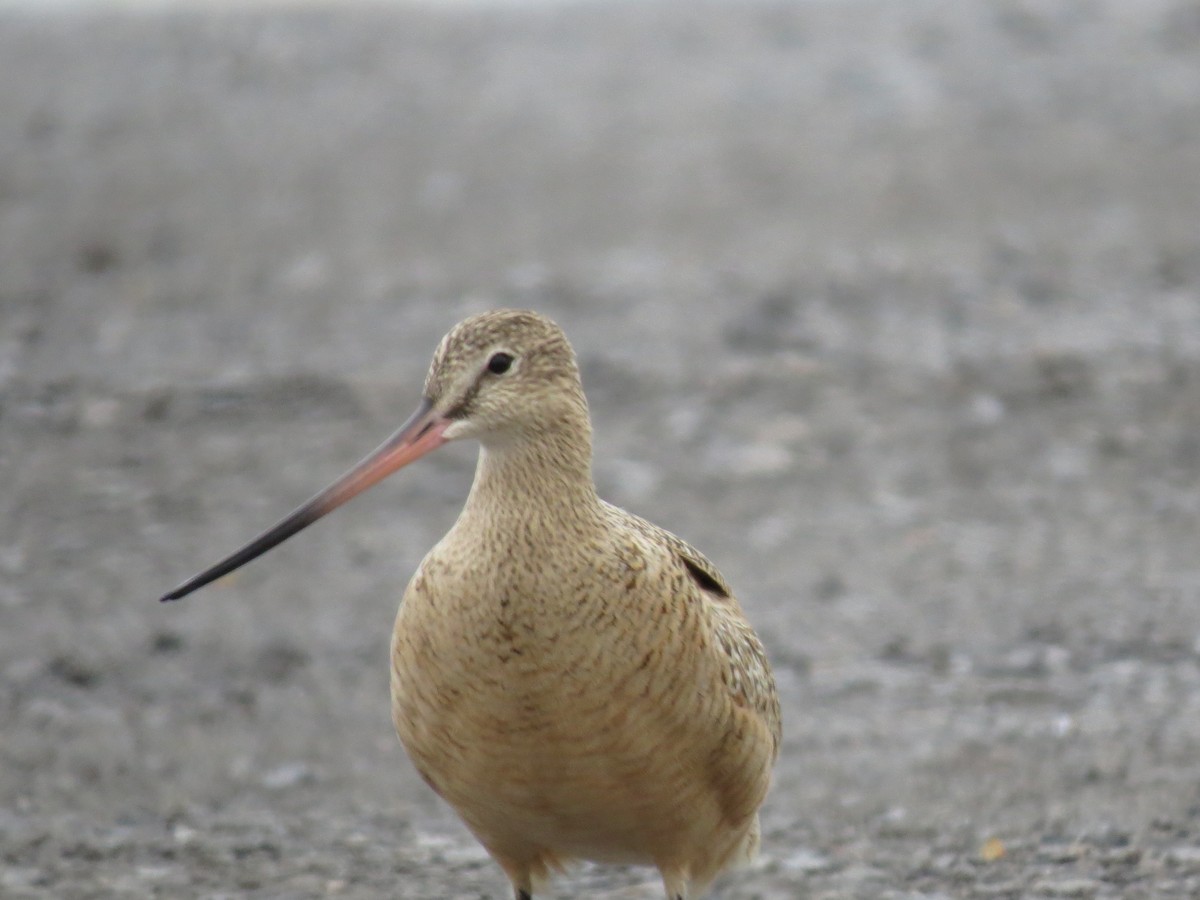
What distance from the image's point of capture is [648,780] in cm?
418

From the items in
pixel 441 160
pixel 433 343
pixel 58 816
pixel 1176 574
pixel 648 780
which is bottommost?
pixel 58 816

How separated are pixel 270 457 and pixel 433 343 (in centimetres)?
120

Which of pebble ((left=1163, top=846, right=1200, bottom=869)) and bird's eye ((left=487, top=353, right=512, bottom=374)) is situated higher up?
bird's eye ((left=487, top=353, right=512, bottom=374))

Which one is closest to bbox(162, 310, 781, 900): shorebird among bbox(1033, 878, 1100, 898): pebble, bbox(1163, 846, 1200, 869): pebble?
bbox(1033, 878, 1100, 898): pebble

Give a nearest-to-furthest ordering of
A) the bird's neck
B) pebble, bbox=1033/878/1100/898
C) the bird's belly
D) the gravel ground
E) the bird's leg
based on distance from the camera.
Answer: the bird's belly, the bird's neck, the bird's leg, pebble, bbox=1033/878/1100/898, the gravel ground

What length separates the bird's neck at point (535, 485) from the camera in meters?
4.22

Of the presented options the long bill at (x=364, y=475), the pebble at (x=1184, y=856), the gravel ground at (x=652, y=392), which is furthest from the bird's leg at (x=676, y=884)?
the pebble at (x=1184, y=856)

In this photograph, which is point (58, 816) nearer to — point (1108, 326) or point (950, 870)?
point (950, 870)

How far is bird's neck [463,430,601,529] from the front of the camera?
13.8ft

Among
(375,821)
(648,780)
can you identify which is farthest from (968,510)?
(648,780)

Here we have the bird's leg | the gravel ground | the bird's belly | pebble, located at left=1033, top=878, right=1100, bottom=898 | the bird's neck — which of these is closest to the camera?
the bird's belly

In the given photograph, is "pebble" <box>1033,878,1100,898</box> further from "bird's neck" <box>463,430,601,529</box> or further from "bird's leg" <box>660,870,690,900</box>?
"bird's neck" <box>463,430,601,529</box>

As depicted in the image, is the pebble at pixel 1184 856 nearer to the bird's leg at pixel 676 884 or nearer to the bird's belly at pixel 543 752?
the bird's leg at pixel 676 884

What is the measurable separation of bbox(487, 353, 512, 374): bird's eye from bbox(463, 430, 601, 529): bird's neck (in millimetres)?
190
